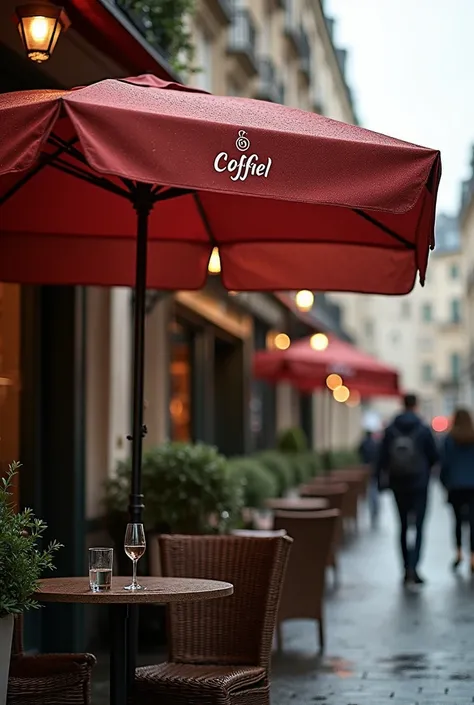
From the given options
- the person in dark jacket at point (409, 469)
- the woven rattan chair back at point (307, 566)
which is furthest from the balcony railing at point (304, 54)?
the woven rattan chair back at point (307, 566)

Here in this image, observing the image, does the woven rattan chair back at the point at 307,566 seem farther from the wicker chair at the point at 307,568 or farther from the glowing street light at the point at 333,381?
the glowing street light at the point at 333,381

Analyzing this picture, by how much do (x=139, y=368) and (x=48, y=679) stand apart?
162 cm

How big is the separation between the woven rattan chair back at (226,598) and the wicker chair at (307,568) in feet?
11.3

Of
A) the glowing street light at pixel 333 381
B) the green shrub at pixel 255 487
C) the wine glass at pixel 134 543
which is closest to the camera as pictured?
the wine glass at pixel 134 543

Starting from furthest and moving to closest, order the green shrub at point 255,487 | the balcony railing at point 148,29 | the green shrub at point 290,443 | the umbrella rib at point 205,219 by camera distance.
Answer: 1. the green shrub at point 290,443
2. the green shrub at point 255,487
3. the balcony railing at point 148,29
4. the umbrella rib at point 205,219

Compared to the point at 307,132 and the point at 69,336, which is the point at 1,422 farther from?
the point at 307,132

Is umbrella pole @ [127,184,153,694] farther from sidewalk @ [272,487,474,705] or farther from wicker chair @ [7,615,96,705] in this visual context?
sidewalk @ [272,487,474,705]

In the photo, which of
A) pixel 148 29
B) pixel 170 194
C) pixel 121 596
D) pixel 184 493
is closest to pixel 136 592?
pixel 121 596

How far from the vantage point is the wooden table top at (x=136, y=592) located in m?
5.50

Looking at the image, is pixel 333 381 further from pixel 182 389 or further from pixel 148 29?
pixel 148 29

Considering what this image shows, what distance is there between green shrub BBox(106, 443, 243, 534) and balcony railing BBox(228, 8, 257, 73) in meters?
12.2

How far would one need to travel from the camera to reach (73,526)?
985 centimetres

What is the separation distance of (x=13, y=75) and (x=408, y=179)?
3.78 metres

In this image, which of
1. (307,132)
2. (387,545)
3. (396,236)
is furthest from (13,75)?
(387,545)
